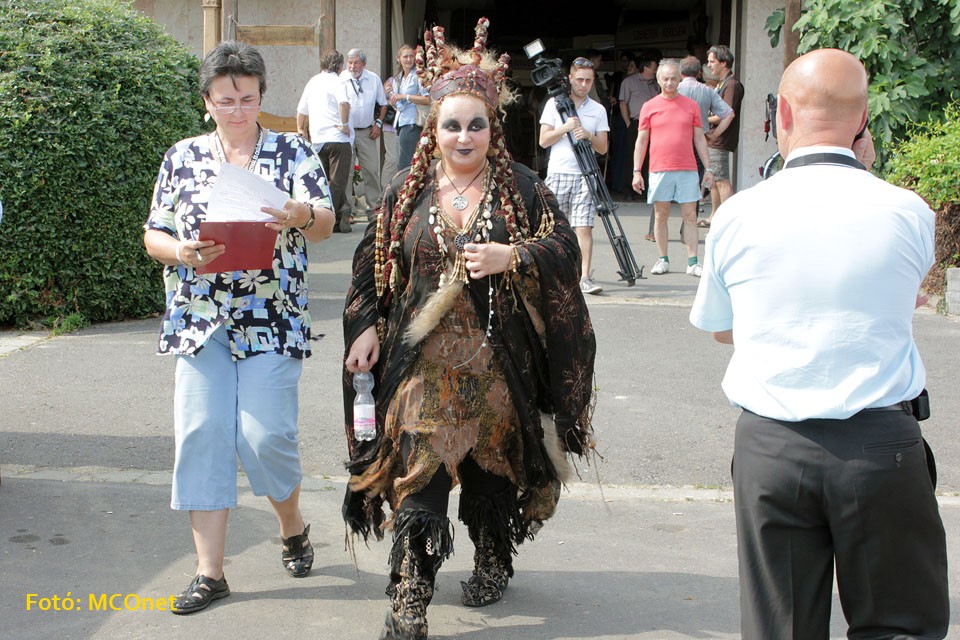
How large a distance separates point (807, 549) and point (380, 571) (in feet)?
6.95

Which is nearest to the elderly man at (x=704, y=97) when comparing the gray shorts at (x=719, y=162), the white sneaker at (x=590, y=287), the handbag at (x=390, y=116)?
the gray shorts at (x=719, y=162)

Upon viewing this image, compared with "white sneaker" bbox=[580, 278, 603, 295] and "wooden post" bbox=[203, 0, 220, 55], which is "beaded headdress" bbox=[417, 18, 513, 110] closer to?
"white sneaker" bbox=[580, 278, 603, 295]

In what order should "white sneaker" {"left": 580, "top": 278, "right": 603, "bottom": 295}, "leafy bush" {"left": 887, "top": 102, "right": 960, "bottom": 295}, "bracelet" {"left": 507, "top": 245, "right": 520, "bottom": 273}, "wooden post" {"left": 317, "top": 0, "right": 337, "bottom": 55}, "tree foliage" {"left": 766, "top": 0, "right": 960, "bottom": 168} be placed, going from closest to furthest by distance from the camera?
1. "bracelet" {"left": 507, "top": 245, "right": 520, "bottom": 273}
2. "leafy bush" {"left": 887, "top": 102, "right": 960, "bottom": 295}
3. "white sneaker" {"left": 580, "top": 278, "right": 603, "bottom": 295}
4. "tree foliage" {"left": 766, "top": 0, "right": 960, "bottom": 168}
5. "wooden post" {"left": 317, "top": 0, "right": 337, "bottom": 55}

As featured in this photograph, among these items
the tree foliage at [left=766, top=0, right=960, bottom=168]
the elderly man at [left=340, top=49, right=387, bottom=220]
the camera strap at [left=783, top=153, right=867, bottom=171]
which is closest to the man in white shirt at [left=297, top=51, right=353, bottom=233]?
the elderly man at [left=340, top=49, right=387, bottom=220]

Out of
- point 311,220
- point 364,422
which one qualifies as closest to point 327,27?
point 311,220

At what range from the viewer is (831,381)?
2.68 metres

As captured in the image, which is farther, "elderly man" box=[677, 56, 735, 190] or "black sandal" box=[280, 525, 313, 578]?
"elderly man" box=[677, 56, 735, 190]

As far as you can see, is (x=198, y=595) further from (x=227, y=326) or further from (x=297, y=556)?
(x=227, y=326)

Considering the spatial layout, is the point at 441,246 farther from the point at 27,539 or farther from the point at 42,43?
the point at 42,43

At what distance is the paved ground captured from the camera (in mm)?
4027

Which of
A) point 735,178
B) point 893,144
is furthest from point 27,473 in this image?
point 735,178

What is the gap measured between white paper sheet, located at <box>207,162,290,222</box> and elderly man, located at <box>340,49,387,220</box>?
971 cm

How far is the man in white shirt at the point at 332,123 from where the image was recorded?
42.7 ft

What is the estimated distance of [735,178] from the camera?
614 inches
